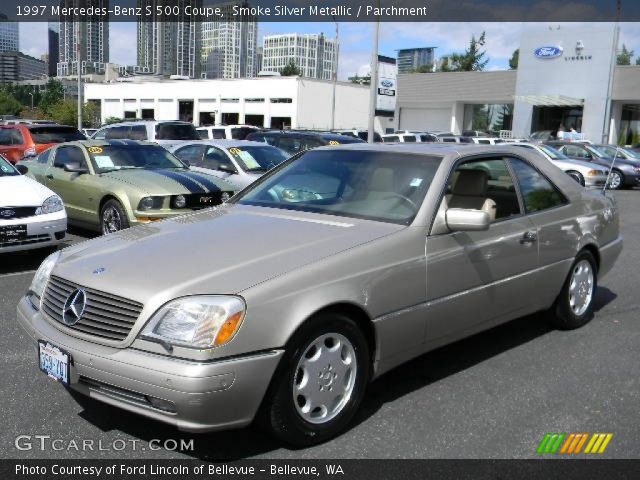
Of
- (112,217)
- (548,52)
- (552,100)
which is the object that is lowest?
(112,217)

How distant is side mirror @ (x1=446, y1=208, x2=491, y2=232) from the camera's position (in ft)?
12.7

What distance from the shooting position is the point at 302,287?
3246 millimetres

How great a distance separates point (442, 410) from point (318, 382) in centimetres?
92

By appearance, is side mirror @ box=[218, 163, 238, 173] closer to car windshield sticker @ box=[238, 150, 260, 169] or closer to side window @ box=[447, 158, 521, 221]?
car windshield sticker @ box=[238, 150, 260, 169]

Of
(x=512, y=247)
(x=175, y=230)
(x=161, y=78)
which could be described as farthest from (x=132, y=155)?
(x=161, y=78)

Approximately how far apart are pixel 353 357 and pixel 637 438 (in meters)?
1.60

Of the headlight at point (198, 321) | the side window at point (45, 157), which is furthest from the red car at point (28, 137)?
the headlight at point (198, 321)

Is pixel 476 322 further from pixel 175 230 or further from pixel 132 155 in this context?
pixel 132 155

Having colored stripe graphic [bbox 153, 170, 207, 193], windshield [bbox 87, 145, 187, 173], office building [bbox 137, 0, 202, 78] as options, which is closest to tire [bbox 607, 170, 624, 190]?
windshield [bbox 87, 145, 187, 173]

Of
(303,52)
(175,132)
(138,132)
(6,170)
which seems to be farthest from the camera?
(303,52)

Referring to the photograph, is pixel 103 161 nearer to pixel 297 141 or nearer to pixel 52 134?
pixel 297 141

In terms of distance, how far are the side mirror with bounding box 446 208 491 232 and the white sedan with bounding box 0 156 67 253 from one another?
5.08 meters

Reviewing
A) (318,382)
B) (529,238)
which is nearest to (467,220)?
(529,238)

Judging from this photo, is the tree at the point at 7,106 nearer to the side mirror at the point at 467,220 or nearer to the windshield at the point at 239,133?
the windshield at the point at 239,133
